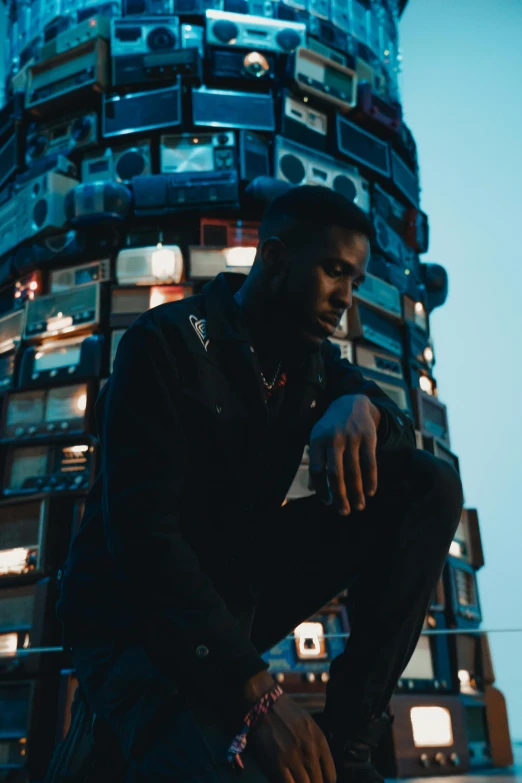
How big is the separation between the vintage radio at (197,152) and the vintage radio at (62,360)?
113 centimetres

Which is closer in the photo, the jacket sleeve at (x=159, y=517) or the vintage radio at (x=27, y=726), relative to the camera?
the jacket sleeve at (x=159, y=517)

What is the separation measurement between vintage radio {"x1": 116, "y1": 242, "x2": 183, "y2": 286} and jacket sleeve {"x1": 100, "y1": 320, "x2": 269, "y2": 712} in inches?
111

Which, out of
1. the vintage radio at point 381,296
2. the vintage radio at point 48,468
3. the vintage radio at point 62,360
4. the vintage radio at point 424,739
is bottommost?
the vintage radio at point 424,739

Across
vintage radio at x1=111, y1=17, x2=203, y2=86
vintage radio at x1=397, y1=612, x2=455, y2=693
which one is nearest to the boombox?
vintage radio at x1=111, y1=17, x2=203, y2=86

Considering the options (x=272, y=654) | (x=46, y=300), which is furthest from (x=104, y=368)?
(x=272, y=654)

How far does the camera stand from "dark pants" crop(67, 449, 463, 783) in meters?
0.79

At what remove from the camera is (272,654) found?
115 inches

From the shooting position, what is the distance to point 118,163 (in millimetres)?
4117

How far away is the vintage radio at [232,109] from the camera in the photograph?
13.4ft

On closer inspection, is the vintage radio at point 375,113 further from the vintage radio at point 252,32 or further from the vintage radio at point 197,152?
the vintage radio at point 197,152

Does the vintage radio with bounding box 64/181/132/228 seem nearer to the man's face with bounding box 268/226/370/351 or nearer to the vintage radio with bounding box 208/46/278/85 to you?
the vintage radio with bounding box 208/46/278/85

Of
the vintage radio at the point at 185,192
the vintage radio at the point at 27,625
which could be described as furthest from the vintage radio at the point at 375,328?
the vintage radio at the point at 27,625

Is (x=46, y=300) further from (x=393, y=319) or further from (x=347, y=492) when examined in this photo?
(x=347, y=492)

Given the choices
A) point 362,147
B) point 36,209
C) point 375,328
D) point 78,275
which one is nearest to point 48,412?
point 78,275
